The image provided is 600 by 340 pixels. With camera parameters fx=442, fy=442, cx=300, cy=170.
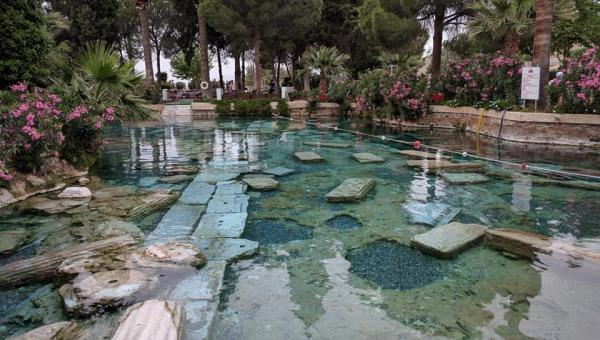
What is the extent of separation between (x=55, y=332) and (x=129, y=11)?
35.6m

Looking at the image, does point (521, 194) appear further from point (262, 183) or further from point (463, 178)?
point (262, 183)

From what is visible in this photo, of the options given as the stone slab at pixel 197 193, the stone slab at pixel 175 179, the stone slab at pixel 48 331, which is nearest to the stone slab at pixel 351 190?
the stone slab at pixel 197 193

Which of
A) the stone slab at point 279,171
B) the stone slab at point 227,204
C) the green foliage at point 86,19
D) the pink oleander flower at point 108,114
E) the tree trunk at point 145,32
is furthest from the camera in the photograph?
the green foliage at point 86,19

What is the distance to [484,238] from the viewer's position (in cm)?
467

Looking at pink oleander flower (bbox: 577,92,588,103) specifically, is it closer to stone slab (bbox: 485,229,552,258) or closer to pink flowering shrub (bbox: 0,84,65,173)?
stone slab (bbox: 485,229,552,258)

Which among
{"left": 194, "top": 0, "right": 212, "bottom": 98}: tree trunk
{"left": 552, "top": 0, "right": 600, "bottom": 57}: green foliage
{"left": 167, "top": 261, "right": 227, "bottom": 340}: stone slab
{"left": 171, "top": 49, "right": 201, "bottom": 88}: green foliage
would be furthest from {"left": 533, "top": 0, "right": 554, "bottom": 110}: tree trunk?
{"left": 171, "top": 49, "right": 201, "bottom": 88}: green foliage

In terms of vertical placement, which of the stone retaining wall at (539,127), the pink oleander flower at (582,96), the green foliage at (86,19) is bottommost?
the stone retaining wall at (539,127)

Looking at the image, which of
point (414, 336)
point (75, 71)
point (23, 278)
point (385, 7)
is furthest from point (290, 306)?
point (385, 7)

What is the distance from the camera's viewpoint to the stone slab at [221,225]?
16.1ft

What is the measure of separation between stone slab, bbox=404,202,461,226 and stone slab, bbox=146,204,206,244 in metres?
2.67

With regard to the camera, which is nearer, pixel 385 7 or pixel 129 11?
pixel 385 7

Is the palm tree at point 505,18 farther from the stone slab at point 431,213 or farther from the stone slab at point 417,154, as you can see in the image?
the stone slab at point 431,213

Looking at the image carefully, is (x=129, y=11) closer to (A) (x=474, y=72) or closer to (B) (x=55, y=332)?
(A) (x=474, y=72)

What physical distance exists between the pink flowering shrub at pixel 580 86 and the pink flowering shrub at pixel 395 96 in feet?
17.0
